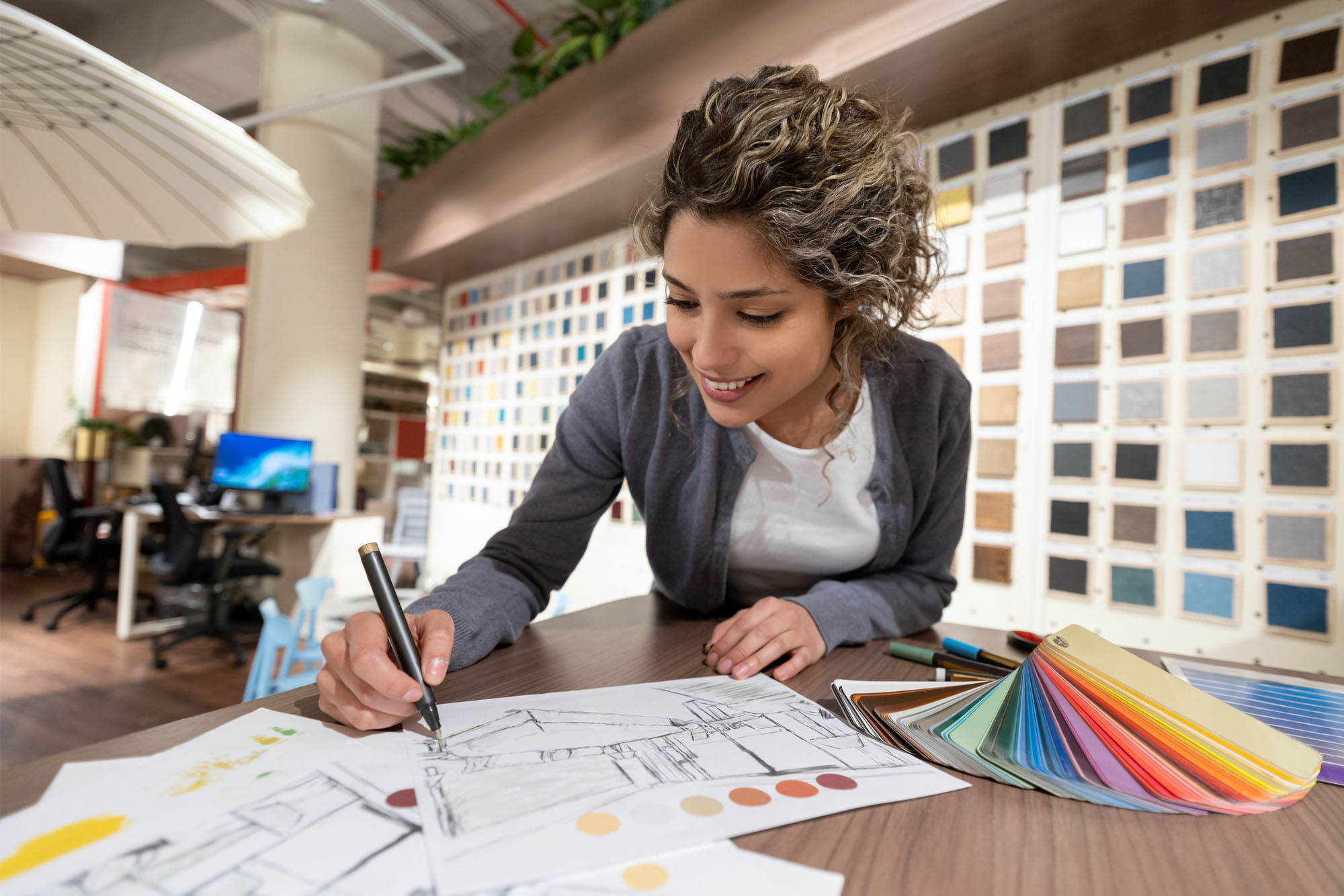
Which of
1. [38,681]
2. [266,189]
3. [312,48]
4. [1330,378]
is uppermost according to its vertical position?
[312,48]

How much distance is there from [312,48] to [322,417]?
1892 mm

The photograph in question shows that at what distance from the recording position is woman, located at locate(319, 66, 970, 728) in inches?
27.3

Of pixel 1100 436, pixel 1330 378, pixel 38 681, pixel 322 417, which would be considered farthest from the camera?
pixel 322 417

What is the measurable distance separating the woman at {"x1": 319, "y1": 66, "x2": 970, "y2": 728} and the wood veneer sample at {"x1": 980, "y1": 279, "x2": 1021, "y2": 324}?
866mm

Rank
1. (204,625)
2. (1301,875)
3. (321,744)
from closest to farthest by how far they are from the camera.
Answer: (1301,875) → (321,744) → (204,625)

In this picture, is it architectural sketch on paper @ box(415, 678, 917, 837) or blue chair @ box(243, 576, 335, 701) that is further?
blue chair @ box(243, 576, 335, 701)

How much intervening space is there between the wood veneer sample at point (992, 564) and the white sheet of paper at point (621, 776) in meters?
1.44

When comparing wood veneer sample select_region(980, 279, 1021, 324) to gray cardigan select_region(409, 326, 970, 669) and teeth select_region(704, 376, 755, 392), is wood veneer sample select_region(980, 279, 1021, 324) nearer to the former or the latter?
gray cardigan select_region(409, 326, 970, 669)

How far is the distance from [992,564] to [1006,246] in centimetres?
84

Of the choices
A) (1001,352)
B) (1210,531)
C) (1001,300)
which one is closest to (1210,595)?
(1210,531)

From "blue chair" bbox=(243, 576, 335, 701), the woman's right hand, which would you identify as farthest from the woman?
"blue chair" bbox=(243, 576, 335, 701)

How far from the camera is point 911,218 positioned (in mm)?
826

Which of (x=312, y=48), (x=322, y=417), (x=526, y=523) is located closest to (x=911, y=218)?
(x=526, y=523)

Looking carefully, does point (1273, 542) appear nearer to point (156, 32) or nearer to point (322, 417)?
point (156, 32)
